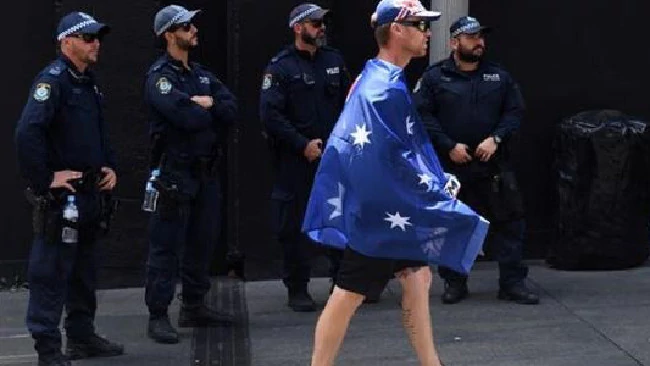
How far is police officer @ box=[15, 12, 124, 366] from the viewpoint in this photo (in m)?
5.48

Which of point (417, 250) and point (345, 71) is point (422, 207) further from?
point (345, 71)

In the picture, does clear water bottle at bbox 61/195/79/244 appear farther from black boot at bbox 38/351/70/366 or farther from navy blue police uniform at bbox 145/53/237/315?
navy blue police uniform at bbox 145/53/237/315

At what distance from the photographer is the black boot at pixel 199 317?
6.71 m

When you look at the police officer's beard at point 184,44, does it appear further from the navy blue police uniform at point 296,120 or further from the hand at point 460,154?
the hand at point 460,154

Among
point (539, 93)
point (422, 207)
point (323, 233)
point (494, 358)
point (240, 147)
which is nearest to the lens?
point (422, 207)

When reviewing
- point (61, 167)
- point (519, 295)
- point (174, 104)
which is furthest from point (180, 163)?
point (519, 295)

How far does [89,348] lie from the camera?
6.07 metres

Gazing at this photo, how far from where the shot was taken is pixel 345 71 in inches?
285

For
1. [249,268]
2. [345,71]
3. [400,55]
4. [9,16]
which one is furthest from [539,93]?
[9,16]

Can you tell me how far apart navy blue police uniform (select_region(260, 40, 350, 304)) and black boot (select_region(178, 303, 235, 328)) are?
0.65m

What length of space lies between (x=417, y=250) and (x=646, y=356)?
5.98 feet

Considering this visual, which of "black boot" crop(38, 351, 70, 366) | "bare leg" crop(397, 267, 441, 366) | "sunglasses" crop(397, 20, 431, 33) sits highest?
"sunglasses" crop(397, 20, 431, 33)

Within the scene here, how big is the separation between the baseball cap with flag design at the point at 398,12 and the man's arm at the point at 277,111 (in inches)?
75.0

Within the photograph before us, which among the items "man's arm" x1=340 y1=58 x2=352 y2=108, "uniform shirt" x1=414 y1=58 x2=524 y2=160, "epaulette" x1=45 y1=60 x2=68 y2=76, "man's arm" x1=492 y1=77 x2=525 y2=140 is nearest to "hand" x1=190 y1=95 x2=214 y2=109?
"epaulette" x1=45 y1=60 x2=68 y2=76
